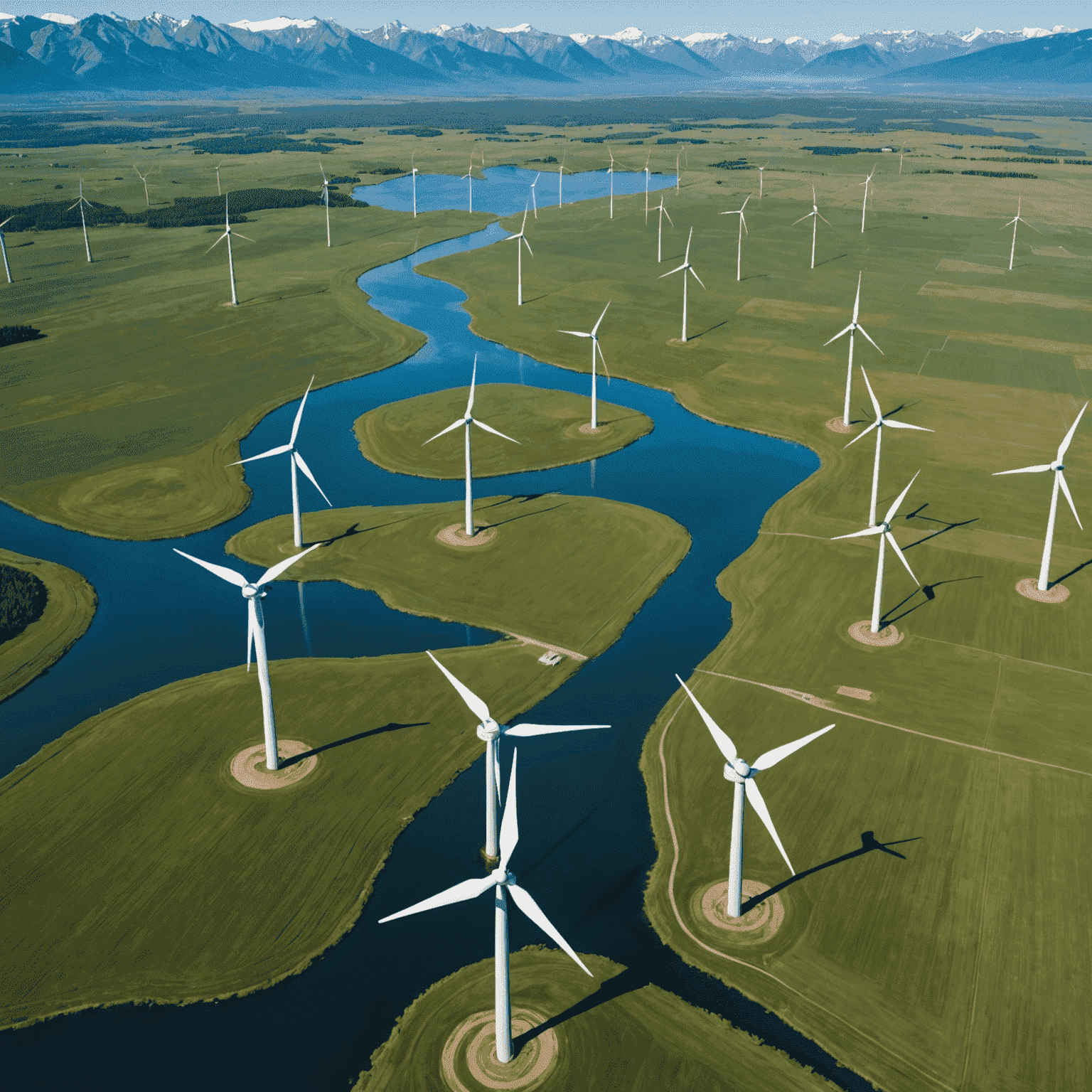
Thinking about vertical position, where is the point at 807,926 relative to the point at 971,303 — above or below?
below

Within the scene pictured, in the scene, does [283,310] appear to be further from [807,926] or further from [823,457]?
[807,926]

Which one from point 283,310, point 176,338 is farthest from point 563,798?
point 283,310

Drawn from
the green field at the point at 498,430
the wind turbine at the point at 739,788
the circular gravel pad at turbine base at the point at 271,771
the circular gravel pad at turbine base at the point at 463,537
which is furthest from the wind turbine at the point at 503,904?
the green field at the point at 498,430

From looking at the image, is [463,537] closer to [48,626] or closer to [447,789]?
[447,789]

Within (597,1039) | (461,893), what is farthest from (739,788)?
(461,893)

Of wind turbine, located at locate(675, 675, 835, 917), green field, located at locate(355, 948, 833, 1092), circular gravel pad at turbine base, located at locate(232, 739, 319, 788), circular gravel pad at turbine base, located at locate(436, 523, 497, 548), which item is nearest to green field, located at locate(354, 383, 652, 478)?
circular gravel pad at turbine base, located at locate(436, 523, 497, 548)

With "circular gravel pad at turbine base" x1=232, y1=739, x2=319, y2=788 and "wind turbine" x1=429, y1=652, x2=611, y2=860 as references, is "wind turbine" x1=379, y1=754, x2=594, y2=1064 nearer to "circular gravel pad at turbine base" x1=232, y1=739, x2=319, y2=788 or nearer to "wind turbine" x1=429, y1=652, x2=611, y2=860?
"wind turbine" x1=429, y1=652, x2=611, y2=860
